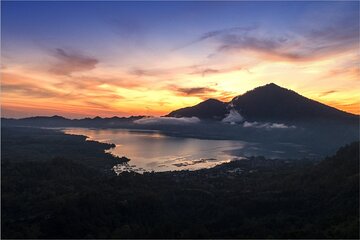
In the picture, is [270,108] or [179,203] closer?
[179,203]

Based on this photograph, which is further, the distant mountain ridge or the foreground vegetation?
the distant mountain ridge

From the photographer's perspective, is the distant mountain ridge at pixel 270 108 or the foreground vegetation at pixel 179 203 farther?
the distant mountain ridge at pixel 270 108

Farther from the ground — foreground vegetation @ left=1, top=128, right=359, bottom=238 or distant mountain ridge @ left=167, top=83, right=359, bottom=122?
distant mountain ridge @ left=167, top=83, right=359, bottom=122

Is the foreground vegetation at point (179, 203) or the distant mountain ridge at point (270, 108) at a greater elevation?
the distant mountain ridge at point (270, 108)

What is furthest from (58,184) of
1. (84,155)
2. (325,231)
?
(84,155)
